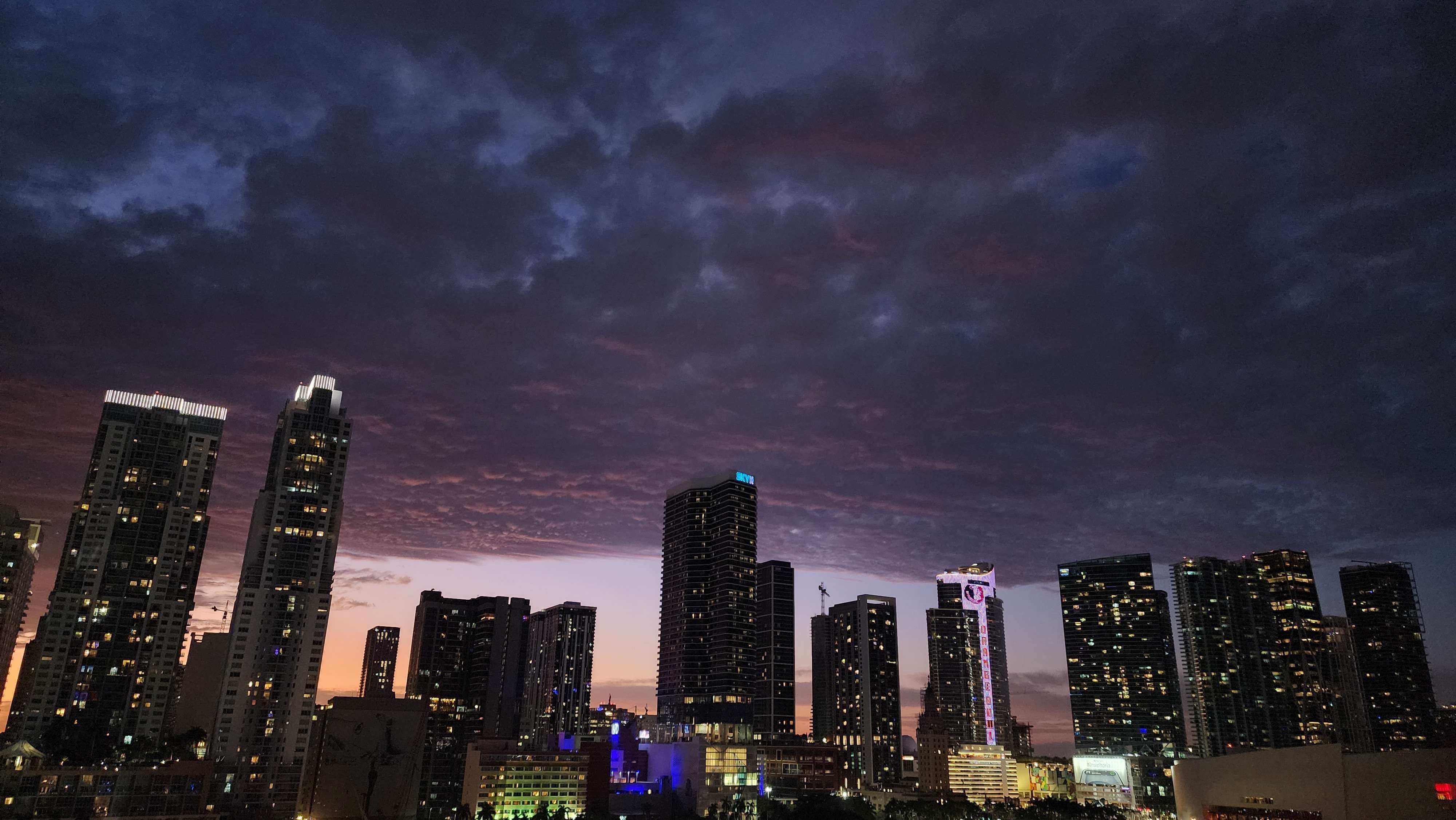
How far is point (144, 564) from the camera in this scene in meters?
190

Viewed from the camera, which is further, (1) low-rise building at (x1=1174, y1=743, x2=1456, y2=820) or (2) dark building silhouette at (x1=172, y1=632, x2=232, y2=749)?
(2) dark building silhouette at (x1=172, y1=632, x2=232, y2=749)

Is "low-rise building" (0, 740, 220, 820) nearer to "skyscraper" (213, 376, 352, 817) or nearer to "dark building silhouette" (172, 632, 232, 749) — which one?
"skyscraper" (213, 376, 352, 817)

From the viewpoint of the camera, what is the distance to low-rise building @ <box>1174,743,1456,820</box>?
363 ft

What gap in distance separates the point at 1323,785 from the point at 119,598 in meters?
230

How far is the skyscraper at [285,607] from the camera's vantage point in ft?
542

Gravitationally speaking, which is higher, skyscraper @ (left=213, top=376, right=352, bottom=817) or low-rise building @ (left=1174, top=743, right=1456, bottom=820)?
skyscraper @ (left=213, top=376, right=352, bottom=817)

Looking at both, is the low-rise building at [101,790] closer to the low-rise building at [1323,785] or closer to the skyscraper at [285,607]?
the skyscraper at [285,607]

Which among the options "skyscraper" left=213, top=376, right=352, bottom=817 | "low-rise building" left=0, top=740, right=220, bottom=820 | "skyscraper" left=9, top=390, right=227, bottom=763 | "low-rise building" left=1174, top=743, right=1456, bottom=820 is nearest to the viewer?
"low-rise building" left=1174, top=743, right=1456, bottom=820

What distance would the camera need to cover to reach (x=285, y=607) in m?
178

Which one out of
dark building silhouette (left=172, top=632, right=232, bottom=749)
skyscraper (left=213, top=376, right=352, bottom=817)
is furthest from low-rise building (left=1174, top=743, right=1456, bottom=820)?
dark building silhouette (left=172, top=632, right=232, bottom=749)

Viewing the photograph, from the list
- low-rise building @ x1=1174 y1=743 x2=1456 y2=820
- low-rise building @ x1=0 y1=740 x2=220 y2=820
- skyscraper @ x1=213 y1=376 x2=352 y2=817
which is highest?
skyscraper @ x1=213 y1=376 x2=352 y2=817

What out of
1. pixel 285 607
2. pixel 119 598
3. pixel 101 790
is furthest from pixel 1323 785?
pixel 119 598

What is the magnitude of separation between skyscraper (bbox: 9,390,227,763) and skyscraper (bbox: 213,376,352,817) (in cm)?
1890

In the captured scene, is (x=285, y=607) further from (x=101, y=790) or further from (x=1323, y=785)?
(x=1323, y=785)
